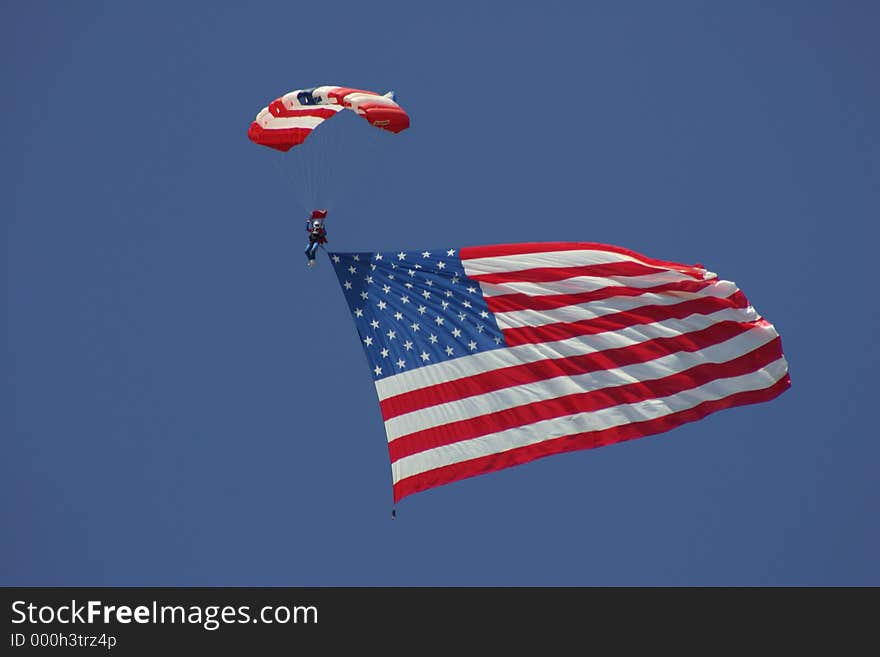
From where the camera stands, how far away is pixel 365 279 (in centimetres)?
2388

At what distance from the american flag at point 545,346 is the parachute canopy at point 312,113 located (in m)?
2.44

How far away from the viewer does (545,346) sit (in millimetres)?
24172

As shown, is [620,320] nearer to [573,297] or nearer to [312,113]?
[573,297]

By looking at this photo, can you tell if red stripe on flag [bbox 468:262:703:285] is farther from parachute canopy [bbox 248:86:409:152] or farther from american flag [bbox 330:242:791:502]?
parachute canopy [bbox 248:86:409:152]

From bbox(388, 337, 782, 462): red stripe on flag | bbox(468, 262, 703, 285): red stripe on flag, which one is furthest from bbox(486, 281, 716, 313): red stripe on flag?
bbox(388, 337, 782, 462): red stripe on flag

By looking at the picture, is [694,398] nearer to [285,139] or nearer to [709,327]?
[709,327]

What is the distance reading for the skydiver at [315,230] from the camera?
2292 centimetres

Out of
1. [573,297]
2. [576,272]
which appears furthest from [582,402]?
[576,272]

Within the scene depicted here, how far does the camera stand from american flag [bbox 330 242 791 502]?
76.1 feet

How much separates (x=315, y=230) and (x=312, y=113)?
210 centimetres

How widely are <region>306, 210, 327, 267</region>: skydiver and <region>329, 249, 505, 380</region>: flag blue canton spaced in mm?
962
